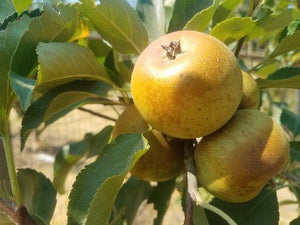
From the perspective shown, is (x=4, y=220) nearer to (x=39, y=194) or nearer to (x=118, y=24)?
(x=39, y=194)

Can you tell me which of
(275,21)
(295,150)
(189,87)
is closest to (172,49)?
(189,87)

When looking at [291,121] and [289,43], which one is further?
[291,121]

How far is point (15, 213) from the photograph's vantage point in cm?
63

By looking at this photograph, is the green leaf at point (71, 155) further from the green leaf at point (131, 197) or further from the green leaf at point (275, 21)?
the green leaf at point (275, 21)

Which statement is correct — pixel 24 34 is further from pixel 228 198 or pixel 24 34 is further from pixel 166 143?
pixel 228 198

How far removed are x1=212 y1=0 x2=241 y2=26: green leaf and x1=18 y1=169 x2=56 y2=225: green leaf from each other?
43cm

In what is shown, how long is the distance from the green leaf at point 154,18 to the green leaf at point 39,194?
13.3 inches

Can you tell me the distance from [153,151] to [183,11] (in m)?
0.24

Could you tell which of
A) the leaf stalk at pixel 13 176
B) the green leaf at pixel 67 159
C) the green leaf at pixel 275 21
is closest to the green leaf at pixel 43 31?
the leaf stalk at pixel 13 176

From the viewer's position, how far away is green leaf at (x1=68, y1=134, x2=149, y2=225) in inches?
20.9

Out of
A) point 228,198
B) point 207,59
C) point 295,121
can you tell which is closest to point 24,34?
point 207,59

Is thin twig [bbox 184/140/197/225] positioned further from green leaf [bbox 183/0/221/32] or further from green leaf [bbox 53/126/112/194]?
green leaf [bbox 53/126/112/194]

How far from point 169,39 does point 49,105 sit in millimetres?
222

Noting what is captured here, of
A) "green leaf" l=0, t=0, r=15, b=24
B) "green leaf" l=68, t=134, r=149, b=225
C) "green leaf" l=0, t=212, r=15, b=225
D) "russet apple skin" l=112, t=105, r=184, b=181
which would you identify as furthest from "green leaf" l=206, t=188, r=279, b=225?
"green leaf" l=0, t=0, r=15, b=24
